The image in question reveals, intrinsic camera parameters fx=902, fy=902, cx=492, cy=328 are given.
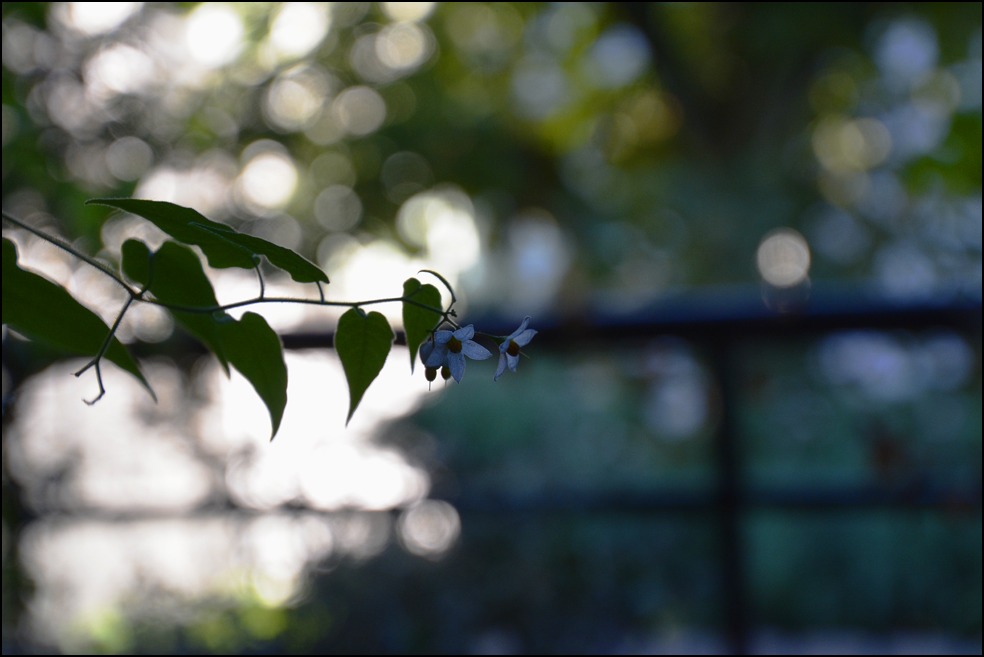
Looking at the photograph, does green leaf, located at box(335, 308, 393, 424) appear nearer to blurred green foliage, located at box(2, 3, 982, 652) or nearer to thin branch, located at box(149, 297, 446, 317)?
thin branch, located at box(149, 297, 446, 317)

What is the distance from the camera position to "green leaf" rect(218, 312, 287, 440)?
34 cm

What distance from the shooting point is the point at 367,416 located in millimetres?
1353

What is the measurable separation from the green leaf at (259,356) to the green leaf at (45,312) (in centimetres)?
4

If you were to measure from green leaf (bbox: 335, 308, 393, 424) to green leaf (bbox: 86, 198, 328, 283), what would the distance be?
0.02 m

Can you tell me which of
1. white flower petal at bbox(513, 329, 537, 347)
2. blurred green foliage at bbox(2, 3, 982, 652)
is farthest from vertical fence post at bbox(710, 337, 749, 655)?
white flower petal at bbox(513, 329, 537, 347)

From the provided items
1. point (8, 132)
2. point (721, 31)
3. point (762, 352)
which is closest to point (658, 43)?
point (721, 31)

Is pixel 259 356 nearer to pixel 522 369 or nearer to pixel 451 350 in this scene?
pixel 451 350

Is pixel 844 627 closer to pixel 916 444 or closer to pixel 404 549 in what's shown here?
pixel 916 444

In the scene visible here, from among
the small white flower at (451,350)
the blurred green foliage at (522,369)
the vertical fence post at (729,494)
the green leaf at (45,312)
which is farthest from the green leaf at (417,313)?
the vertical fence post at (729,494)

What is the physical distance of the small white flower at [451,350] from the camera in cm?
35

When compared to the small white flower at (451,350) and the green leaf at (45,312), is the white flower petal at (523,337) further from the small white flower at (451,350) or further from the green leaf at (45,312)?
the green leaf at (45,312)

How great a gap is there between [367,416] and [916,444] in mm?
810

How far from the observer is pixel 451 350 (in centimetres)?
36

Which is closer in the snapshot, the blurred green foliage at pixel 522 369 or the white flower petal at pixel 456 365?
the white flower petal at pixel 456 365
